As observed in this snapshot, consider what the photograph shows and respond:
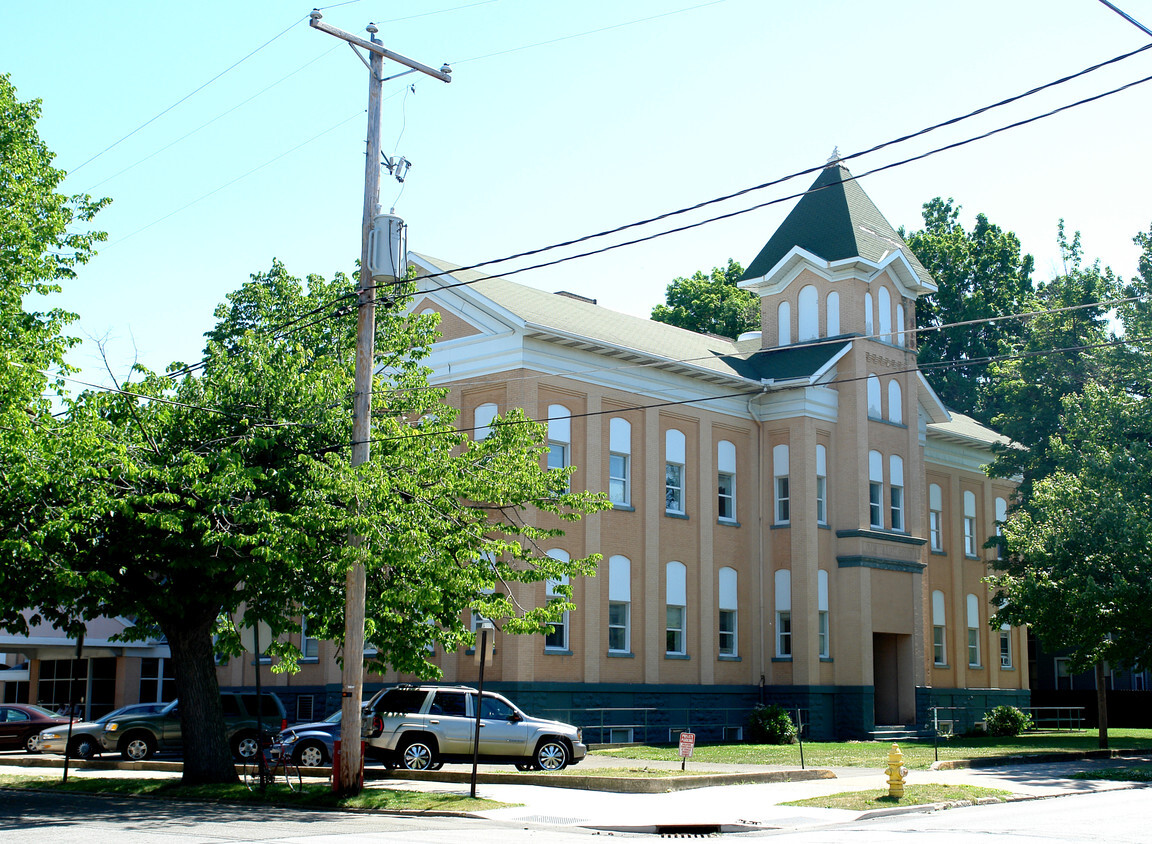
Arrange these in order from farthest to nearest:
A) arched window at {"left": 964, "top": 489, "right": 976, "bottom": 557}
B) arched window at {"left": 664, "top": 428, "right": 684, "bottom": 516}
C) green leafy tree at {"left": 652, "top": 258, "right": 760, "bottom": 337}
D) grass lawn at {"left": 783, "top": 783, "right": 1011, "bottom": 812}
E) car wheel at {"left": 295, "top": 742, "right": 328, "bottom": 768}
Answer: green leafy tree at {"left": 652, "top": 258, "right": 760, "bottom": 337}
arched window at {"left": 964, "top": 489, "right": 976, "bottom": 557}
arched window at {"left": 664, "top": 428, "right": 684, "bottom": 516}
car wheel at {"left": 295, "top": 742, "right": 328, "bottom": 768}
grass lawn at {"left": 783, "top": 783, "right": 1011, "bottom": 812}

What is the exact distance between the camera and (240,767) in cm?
2675

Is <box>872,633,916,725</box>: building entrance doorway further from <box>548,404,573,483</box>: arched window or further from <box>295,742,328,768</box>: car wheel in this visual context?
<box>295,742,328,768</box>: car wheel

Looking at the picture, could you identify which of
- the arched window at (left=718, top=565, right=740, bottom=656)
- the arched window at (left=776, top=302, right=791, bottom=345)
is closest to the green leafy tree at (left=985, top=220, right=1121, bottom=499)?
the arched window at (left=776, top=302, right=791, bottom=345)

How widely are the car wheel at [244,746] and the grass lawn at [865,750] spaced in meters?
8.06

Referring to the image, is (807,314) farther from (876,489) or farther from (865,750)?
(865,750)

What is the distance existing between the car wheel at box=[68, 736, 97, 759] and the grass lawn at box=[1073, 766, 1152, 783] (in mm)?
21106

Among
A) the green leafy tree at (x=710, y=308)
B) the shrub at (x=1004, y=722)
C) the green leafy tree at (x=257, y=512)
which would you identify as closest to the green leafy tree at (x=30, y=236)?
the green leafy tree at (x=257, y=512)

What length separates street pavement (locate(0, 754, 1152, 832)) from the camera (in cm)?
1756

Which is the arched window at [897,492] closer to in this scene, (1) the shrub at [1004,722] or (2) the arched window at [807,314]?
(2) the arched window at [807,314]

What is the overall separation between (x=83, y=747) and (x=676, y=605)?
638 inches

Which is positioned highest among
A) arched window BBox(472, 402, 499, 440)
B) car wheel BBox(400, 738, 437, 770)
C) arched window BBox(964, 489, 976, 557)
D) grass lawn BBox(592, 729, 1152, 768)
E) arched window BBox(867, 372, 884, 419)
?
arched window BBox(867, 372, 884, 419)

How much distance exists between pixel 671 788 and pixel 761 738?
15.1 metres

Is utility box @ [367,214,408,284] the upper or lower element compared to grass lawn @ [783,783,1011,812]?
upper

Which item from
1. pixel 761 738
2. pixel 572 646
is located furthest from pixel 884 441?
pixel 572 646
